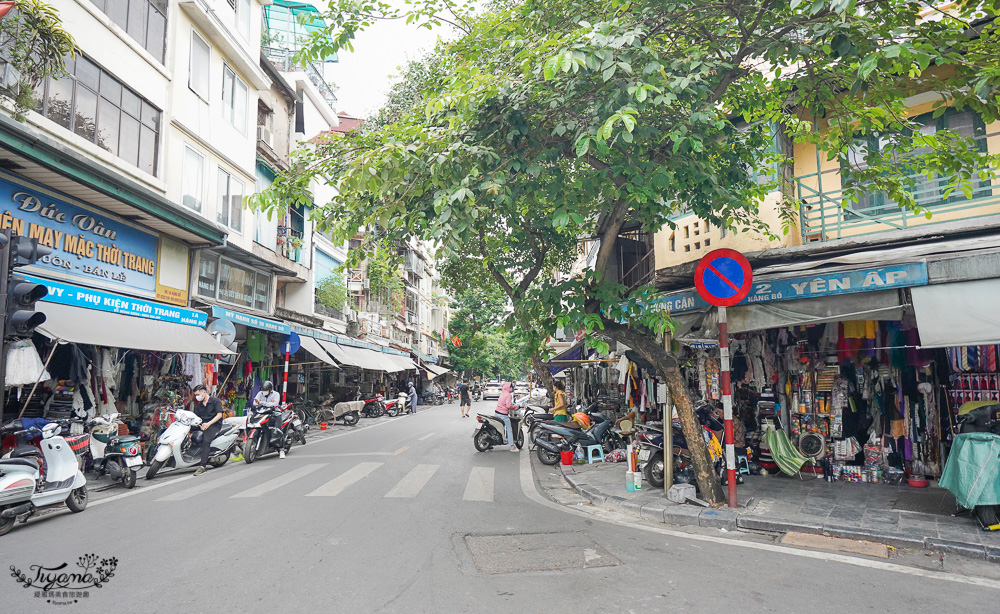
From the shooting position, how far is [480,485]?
8.91 metres

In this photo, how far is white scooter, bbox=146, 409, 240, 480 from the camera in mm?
9305

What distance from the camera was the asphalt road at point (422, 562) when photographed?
4.04 meters

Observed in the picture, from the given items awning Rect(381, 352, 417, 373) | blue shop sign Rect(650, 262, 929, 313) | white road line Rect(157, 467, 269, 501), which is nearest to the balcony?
awning Rect(381, 352, 417, 373)

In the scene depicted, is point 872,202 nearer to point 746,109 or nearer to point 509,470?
point 746,109

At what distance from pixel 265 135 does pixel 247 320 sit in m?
8.18

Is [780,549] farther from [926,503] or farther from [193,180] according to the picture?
[193,180]

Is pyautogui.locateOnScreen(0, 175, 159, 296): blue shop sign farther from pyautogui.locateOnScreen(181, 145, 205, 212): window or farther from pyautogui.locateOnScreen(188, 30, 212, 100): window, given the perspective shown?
pyautogui.locateOnScreen(188, 30, 212, 100): window

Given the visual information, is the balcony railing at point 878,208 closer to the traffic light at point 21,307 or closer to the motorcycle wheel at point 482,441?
the motorcycle wheel at point 482,441

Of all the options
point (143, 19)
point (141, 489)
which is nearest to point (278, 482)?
point (141, 489)

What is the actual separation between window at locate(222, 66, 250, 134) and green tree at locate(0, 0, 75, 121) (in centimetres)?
753

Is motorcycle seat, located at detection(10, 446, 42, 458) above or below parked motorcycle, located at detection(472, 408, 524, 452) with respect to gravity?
above

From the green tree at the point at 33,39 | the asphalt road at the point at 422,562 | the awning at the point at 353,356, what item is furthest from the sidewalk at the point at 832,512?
the awning at the point at 353,356

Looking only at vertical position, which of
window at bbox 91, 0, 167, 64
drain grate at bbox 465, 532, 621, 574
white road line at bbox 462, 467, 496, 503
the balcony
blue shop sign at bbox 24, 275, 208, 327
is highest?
window at bbox 91, 0, 167, 64

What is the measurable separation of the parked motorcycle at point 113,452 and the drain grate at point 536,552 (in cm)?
601
